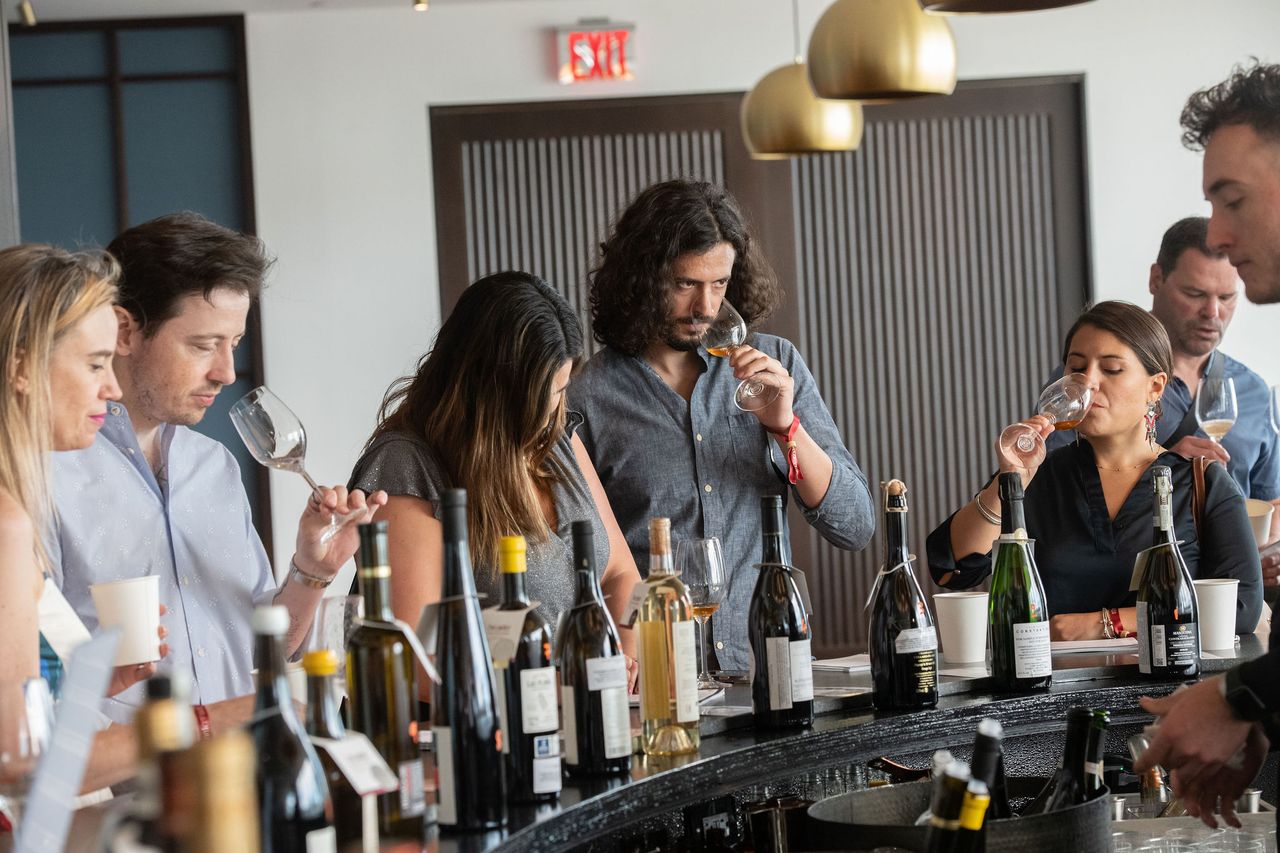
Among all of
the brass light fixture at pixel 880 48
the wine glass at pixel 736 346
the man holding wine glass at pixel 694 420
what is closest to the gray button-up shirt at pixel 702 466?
the man holding wine glass at pixel 694 420

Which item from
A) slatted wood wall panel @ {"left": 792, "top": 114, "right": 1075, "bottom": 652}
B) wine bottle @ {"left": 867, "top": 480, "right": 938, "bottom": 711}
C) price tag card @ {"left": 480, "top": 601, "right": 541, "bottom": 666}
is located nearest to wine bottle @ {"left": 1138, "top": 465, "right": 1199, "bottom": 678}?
wine bottle @ {"left": 867, "top": 480, "right": 938, "bottom": 711}

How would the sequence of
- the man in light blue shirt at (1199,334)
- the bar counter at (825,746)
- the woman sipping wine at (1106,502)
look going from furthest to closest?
the man in light blue shirt at (1199,334) < the woman sipping wine at (1106,502) < the bar counter at (825,746)

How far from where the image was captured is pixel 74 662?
829 millimetres

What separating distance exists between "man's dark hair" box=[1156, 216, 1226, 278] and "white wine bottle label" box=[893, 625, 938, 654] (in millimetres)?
2025

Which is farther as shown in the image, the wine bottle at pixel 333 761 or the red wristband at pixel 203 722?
the red wristband at pixel 203 722

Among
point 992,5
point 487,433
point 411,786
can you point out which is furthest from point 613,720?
point 992,5

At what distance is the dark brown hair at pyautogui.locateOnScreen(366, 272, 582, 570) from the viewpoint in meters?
2.01

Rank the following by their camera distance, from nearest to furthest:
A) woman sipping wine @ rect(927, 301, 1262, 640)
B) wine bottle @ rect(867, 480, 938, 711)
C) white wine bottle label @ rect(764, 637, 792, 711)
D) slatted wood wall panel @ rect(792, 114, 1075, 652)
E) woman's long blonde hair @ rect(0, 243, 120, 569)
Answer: woman's long blonde hair @ rect(0, 243, 120, 569)
white wine bottle label @ rect(764, 637, 792, 711)
wine bottle @ rect(867, 480, 938, 711)
woman sipping wine @ rect(927, 301, 1262, 640)
slatted wood wall panel @ rect(792, 114, 1075, 652)

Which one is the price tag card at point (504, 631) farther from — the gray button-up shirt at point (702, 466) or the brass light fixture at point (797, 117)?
the brass light fixture at point (797, 117)

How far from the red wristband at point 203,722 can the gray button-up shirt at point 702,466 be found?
4.37 ft

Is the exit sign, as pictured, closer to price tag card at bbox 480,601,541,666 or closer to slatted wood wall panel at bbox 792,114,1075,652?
slatted wood wall panel at bbox 792,114,1075,652

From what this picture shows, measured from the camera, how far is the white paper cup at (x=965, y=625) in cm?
210

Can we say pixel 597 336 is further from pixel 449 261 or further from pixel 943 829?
pixel 449 261

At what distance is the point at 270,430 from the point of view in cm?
213
